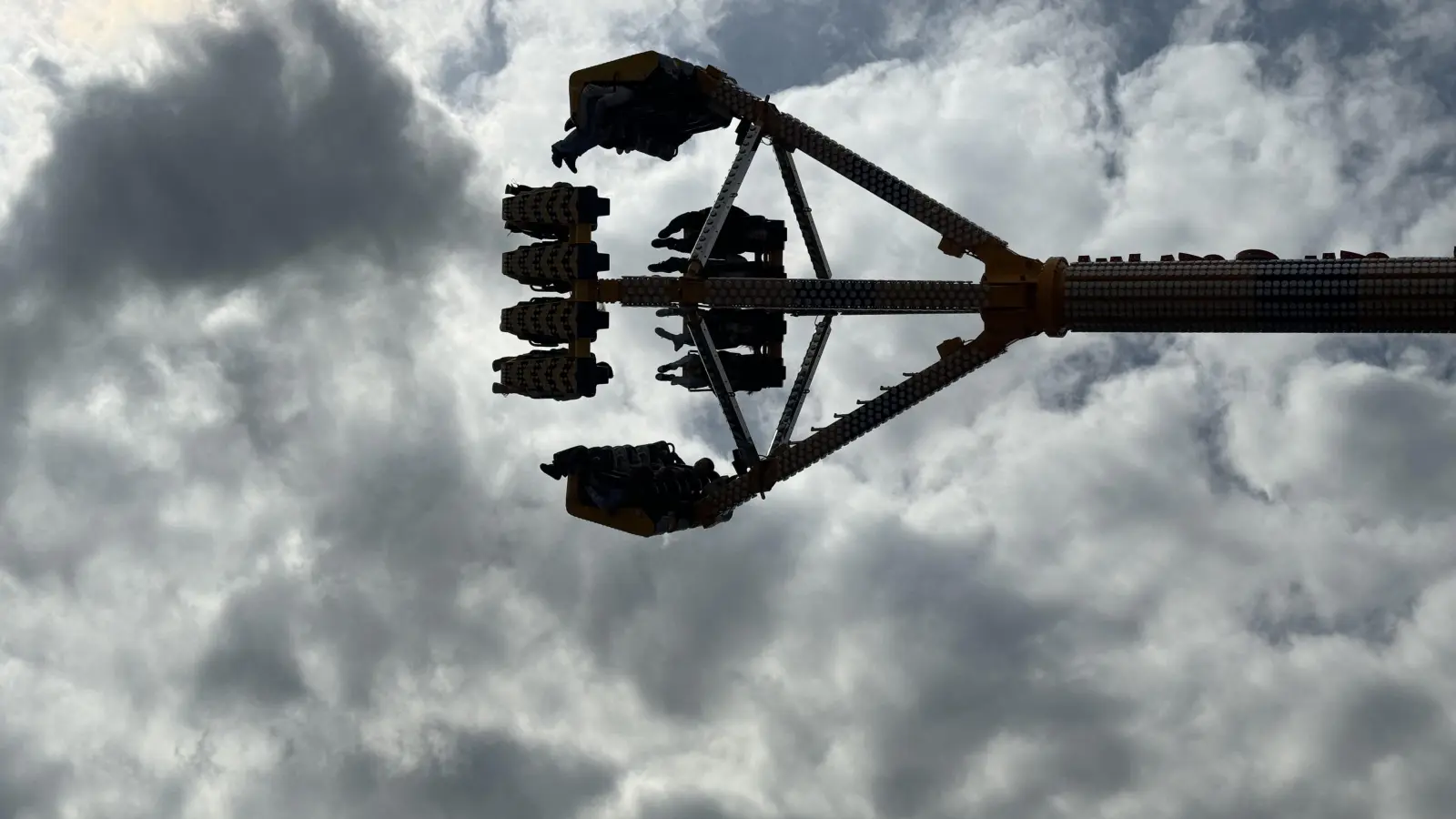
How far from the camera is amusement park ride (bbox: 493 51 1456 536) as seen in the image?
1686 inches

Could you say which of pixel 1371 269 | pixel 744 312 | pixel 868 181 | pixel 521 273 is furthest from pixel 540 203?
pixel 1371 269

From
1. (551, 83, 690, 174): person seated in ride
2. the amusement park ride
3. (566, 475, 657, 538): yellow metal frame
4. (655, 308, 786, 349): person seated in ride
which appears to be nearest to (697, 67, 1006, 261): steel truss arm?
the amusement park ride

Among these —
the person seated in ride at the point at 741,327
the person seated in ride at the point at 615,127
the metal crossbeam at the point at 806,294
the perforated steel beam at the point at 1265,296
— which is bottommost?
the perforated steel beam at the point at 1265,296

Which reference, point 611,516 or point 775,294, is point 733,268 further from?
point 611,516

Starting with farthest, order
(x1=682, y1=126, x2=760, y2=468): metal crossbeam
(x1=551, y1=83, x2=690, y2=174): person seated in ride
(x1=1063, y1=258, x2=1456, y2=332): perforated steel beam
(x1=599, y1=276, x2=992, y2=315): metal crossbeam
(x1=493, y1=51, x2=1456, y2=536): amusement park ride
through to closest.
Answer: (x1=551, y1=83, x2=690, y2=174): person seated in ride
(x1=682, y1=126, x2=760, y2=468): metal crossbeam
(x1=599, y1=276, x2=992, y2=315): metal crossbeam
(x1=493, y1=51, x2=1456, y2=536): amusement park ride
(x1=1063, y1=258, x2=1456, y2=332): perforated steel beam

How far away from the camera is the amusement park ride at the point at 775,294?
42.8 m

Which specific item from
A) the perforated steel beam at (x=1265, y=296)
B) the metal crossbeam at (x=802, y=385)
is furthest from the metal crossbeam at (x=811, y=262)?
the perforated steel beam at (x=1265, y=296)

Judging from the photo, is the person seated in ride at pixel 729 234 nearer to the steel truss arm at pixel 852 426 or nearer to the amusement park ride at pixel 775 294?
the amusement park ride at pixel 775 294

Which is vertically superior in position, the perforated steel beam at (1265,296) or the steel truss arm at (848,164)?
the steel truss arm at (848,164)

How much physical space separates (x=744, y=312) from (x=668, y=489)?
21.3 feet

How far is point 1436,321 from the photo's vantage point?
4162 cm

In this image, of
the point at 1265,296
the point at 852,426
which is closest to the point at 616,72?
the point at 852,426

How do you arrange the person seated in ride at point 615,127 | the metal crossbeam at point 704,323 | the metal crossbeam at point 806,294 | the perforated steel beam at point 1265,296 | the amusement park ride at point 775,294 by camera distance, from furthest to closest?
the person seated in ride at point 615,127, the metal crossbeam at point 704,323, the metal crossbeam at point 806,294, the amusement park ride at point 775,294, the perforated steel beam at point 1265,296

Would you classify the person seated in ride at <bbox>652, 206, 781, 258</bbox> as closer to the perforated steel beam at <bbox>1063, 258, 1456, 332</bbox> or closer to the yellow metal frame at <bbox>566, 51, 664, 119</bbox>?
the yellow metal frame at <bbox>566, 51, 664, 119</bbox>
